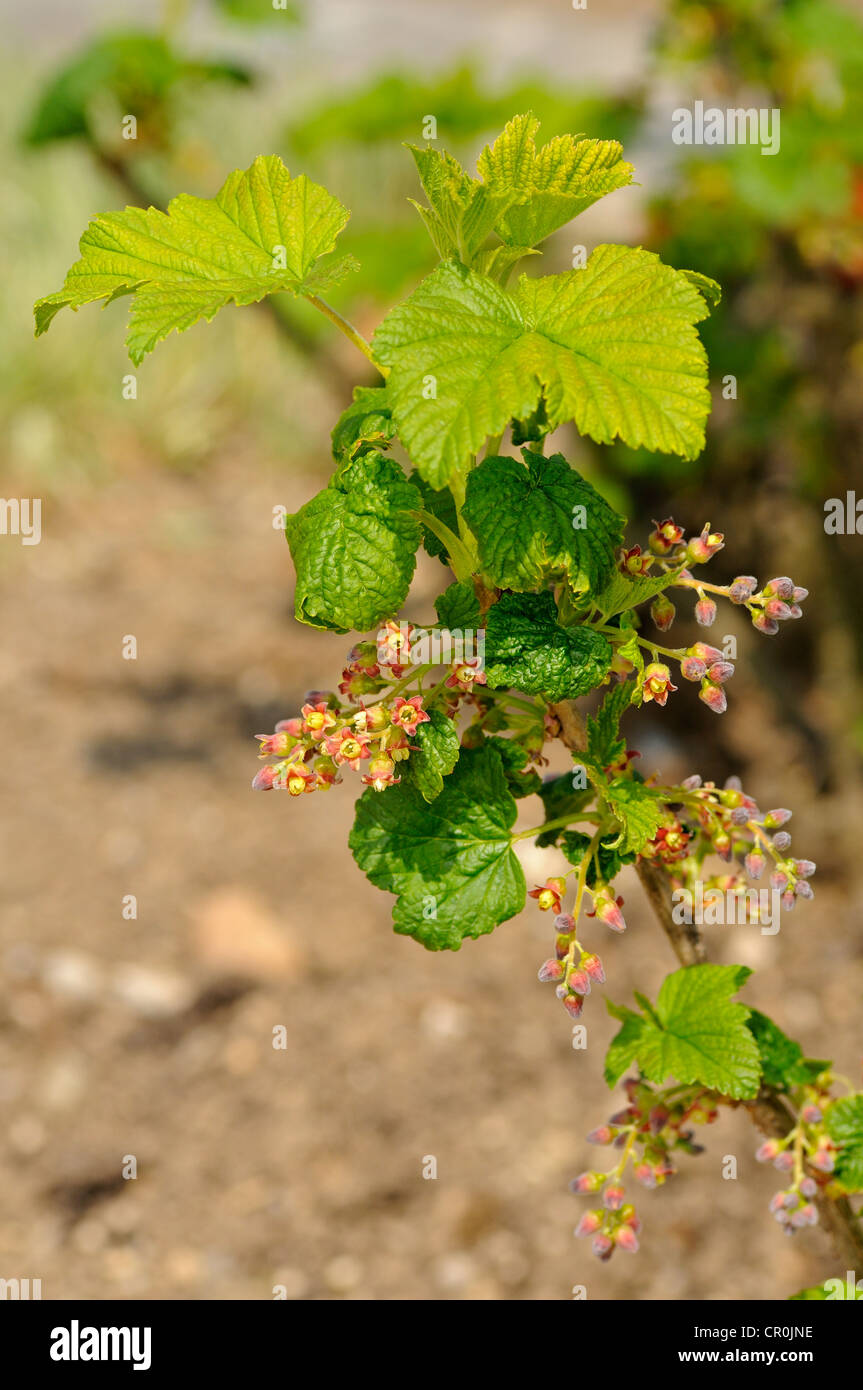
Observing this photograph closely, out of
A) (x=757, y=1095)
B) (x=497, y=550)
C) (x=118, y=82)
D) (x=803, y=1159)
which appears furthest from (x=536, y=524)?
(x=118, y=82)

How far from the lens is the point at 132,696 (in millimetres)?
3875

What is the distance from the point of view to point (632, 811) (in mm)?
994

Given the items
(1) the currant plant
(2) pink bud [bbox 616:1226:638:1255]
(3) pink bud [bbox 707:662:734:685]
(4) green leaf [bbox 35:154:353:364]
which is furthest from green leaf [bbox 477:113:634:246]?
(2) pink bud [bbox 616:1226:638:1255]

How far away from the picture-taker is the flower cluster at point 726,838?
3.41ft

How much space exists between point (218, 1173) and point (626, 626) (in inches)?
66.7

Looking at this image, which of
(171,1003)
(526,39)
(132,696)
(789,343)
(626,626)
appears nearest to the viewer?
(626,626)

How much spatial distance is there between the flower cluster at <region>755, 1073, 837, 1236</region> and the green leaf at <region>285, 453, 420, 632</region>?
62cm

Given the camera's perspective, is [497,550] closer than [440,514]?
Yes

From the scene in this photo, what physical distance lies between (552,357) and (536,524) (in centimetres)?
11

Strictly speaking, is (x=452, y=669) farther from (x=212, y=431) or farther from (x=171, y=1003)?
(x=212, y=431)

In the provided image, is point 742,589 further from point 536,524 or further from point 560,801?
point 560,801

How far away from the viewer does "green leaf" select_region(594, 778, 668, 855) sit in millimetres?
980

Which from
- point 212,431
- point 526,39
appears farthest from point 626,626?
point 526,39

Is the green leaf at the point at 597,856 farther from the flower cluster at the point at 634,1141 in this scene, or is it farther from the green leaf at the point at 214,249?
the green leaf at the point at 214,249
